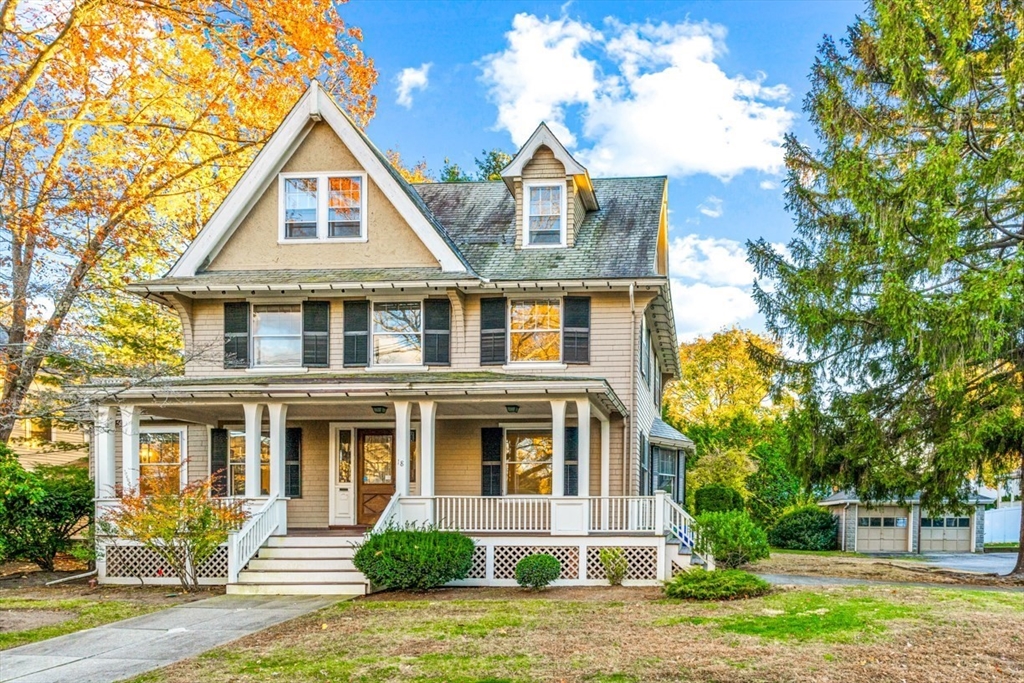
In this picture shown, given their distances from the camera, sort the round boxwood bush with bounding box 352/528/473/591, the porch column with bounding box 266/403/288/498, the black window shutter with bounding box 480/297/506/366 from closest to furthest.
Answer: the round boxwood bush with bounding box 352/528/473/591
the porch column with bounding box 266/403/288/498
the black window shutter with bounding box 480/297/506/366

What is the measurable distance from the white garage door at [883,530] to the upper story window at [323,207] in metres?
21.6

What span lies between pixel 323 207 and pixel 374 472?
5629 mm

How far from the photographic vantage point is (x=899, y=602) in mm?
11383

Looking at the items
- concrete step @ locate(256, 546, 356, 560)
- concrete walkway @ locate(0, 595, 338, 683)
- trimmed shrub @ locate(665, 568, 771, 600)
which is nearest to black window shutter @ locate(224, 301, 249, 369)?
concrete step @ locate(256, 546, 356, 560)

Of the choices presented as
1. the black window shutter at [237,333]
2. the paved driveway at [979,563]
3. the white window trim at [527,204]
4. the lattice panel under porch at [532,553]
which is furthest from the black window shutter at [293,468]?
the paved driveway at [979,563]

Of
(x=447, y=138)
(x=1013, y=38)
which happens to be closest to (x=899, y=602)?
(x=1013, y=38)

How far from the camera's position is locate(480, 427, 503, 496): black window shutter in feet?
55.4

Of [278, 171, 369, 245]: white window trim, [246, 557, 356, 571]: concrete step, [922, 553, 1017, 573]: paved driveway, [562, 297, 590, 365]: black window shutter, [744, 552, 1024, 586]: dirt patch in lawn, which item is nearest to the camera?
[246, 557, 356, 571]: concrete step

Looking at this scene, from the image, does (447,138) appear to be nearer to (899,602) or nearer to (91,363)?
(91,363)

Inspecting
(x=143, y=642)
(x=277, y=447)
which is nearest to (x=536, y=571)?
(x=277, y=447)

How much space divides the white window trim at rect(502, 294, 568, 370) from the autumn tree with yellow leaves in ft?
28.0

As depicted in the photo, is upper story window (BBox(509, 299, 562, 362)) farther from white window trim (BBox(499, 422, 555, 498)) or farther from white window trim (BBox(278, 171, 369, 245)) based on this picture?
white window trim (BBox(278, 171, 369, 245))

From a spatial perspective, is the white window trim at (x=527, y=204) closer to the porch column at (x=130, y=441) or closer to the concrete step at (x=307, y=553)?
the concrete step at (x=307, y=553)

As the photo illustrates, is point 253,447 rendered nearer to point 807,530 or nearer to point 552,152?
point 552,152
